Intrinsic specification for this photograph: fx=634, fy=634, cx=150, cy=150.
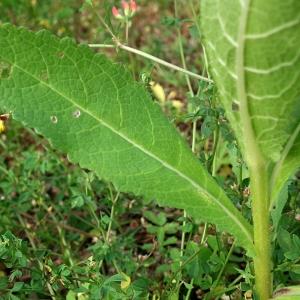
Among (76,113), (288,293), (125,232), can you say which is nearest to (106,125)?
(76,113)

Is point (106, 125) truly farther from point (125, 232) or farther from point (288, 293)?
point (125, 232)

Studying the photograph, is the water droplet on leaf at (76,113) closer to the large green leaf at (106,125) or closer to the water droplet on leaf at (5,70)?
the large green leaf at (106,125)

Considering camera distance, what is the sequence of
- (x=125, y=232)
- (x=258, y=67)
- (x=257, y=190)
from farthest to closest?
(x=125, y=232) < (x=257, y=190) < (x=258, y=67)

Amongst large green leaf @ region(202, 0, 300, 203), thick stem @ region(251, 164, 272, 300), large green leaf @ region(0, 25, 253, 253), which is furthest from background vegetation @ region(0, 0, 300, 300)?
large green leaf @ region(202, 0, 300, 203)

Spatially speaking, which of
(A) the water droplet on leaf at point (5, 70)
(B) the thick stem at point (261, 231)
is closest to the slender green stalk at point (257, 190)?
(B) the thick stem at point (261, 231)

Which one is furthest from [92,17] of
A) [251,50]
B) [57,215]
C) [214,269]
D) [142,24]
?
[251,50]
